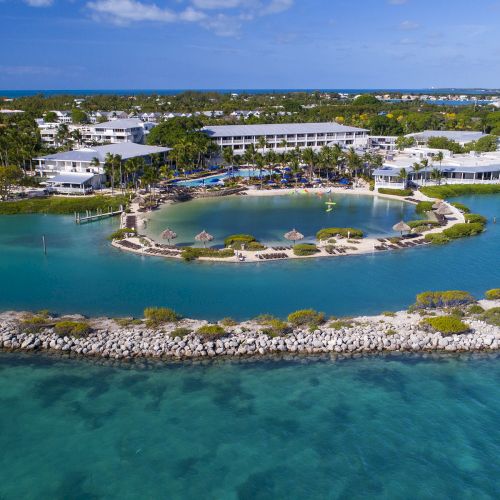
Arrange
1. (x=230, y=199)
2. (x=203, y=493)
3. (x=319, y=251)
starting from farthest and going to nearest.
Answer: (x=230, y=199)
(x=319, y=251)
(x=203, y=493)

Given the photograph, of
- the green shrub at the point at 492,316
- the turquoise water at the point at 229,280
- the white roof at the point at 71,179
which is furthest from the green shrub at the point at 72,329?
the white roof at the point at 71,179

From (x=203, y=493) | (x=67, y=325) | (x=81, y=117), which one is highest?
(x=81, y=117)

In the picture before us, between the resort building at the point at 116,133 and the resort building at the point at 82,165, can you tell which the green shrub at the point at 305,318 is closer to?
the resort building at the point at 82,165

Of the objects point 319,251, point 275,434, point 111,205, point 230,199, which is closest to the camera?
point 275,434

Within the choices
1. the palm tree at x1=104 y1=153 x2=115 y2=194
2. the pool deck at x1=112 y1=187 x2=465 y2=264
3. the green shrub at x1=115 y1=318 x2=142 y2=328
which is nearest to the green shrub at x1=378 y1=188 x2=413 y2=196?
the pool deck at x1=112 y1=187 x2=465 y2=264

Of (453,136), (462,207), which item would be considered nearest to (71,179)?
(462,207)

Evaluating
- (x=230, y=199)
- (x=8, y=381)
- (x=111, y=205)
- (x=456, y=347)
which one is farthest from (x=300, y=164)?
(x=8, y=381)

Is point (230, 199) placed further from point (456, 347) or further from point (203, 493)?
point (203, 493)
